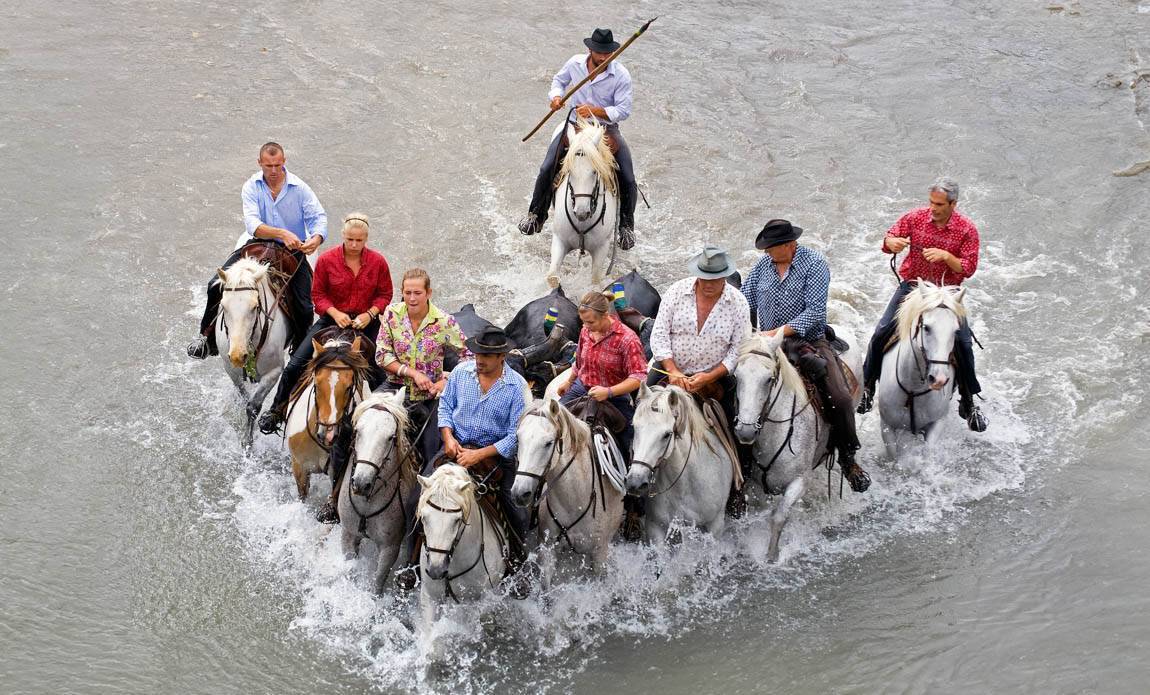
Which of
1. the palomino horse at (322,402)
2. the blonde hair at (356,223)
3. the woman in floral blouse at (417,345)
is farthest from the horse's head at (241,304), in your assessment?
the woman in floral blouse at (417,345)

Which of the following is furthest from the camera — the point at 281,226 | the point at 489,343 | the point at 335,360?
the point at 281,226

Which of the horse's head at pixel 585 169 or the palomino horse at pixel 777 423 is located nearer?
the palomino horse at pixel 777 423

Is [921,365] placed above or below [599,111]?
below

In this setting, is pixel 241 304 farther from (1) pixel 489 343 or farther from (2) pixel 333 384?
(1) pixel 489 343

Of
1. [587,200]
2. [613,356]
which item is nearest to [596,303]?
[613,356]

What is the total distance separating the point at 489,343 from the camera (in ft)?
22.4

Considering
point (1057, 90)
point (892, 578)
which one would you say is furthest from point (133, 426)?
point (1057, 90)

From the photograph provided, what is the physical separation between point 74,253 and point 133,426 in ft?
10.3

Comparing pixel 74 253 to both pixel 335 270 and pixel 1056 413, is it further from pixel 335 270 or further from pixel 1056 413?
pixel 1056 413

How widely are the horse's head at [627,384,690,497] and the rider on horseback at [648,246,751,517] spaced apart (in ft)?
1.61

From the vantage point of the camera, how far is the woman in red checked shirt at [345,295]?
8.41 metres

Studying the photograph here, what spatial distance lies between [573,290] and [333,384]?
430cm

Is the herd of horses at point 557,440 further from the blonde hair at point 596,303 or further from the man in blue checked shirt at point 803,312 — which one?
the blonde hair at point 596,303

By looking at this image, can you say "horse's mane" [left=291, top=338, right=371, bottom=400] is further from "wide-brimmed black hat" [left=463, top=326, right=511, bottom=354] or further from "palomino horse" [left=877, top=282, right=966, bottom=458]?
"palomino horse" [left=877, top=282, right=966, bottom=458]
